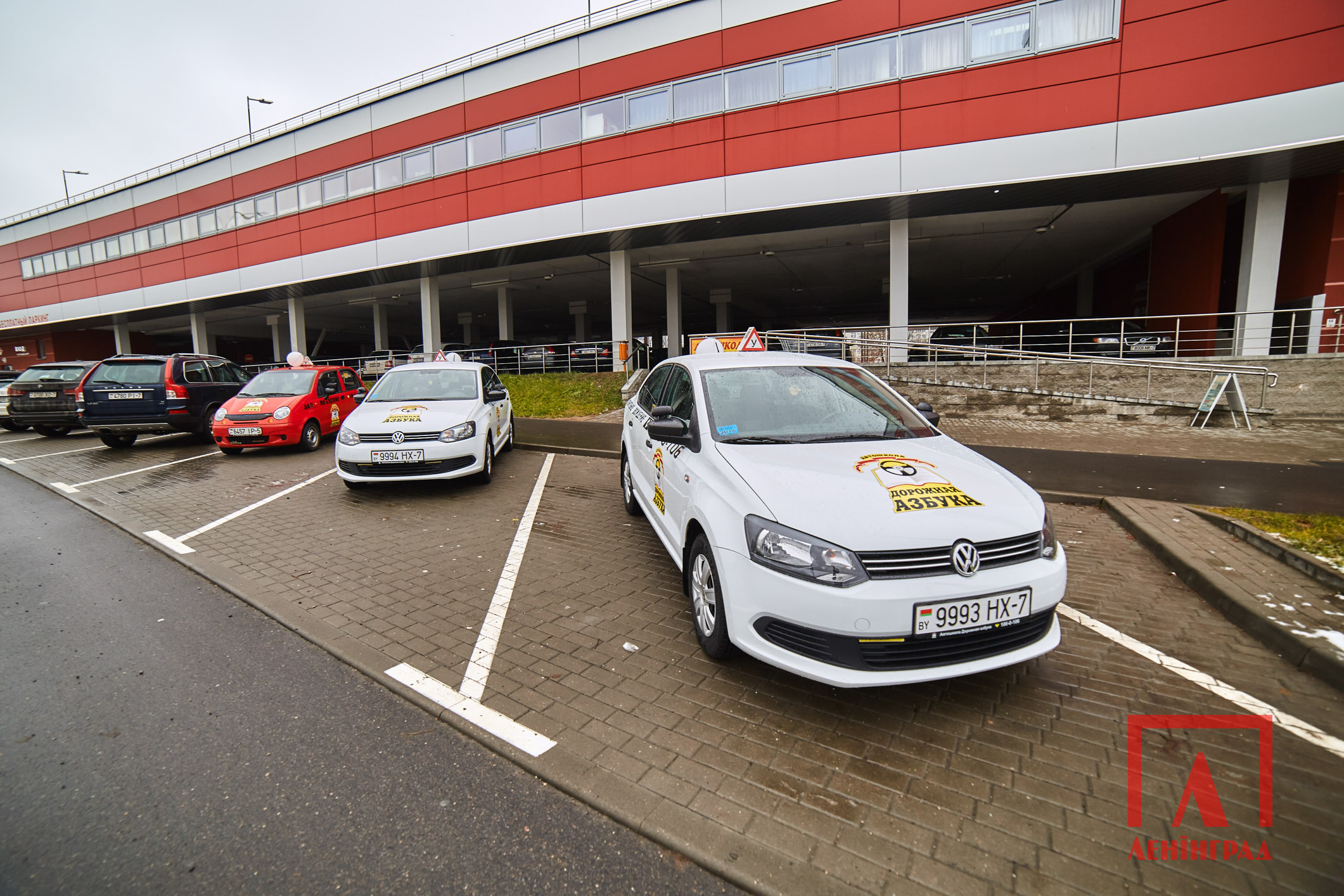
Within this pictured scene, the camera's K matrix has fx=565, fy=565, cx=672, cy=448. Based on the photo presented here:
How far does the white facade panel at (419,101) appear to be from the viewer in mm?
18609

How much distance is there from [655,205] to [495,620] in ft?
48.1

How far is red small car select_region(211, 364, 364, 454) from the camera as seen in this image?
9430 mm

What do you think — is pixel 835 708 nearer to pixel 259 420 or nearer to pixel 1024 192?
pixel 259 420

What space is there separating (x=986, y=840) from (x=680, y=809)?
1.11 m

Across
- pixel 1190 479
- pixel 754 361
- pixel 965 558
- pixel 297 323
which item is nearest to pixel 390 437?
pixel 754 361

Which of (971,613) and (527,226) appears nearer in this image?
(971,613)

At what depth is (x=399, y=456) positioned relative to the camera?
657cm

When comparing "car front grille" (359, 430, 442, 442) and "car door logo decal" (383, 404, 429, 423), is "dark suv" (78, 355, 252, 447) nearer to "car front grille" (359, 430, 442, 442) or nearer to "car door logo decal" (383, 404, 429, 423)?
"car door logo decal" (383, 404, 429, 423)

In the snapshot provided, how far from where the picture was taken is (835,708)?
2834 millimetres

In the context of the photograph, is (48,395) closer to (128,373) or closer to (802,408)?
(128,373)

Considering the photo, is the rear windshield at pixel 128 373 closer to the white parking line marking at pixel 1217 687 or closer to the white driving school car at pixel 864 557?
the white driving school car at pixel 864 557

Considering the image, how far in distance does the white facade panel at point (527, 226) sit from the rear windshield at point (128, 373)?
10037 millimetres

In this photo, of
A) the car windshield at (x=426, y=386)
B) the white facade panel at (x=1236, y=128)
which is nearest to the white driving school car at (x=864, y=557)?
the car windshield at (x=426, y=386)

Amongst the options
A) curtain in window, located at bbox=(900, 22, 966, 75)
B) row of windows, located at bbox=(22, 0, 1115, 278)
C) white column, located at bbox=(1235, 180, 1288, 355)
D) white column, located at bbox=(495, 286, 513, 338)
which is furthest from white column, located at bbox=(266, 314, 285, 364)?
white column, located at bbox=(1235, 180, 1288, 355)
